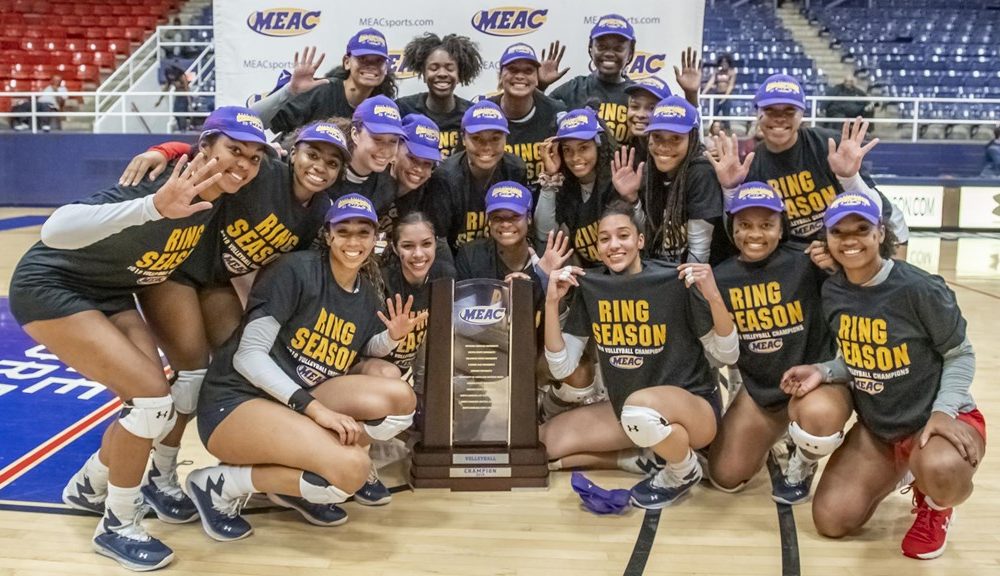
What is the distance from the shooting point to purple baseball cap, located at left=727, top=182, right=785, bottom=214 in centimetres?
311

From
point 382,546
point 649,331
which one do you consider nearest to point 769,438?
point 649,331

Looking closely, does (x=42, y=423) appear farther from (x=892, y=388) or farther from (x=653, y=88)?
(x=892, y=388)

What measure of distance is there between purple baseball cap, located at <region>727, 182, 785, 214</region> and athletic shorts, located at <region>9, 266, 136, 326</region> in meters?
2.21

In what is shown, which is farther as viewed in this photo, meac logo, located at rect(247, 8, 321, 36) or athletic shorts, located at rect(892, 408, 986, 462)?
meac logo, located at rect(247, 8, 321, 36)

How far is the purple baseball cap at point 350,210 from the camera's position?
2951mm

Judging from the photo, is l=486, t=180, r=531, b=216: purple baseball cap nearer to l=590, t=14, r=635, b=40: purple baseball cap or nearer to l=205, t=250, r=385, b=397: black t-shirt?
l=205, t=250, r=385, b=397: black t-shirt

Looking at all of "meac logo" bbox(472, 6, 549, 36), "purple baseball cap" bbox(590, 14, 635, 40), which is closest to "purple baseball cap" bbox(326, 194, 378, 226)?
"purple baseball cap" bbox(590, 14, 635, 40)

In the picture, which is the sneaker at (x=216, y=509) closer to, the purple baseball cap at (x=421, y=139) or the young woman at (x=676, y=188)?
the purple baseball cap at (x=421, y=139)

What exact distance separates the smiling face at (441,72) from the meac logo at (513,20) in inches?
68.6

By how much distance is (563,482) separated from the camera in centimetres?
349

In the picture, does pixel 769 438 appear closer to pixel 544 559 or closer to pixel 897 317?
pixel 897 317

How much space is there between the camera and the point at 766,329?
10.8 feet

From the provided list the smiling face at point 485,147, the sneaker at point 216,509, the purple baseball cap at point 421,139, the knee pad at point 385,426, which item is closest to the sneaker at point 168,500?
the sneaker at point 216,509

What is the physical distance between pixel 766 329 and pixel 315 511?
1.78 m
